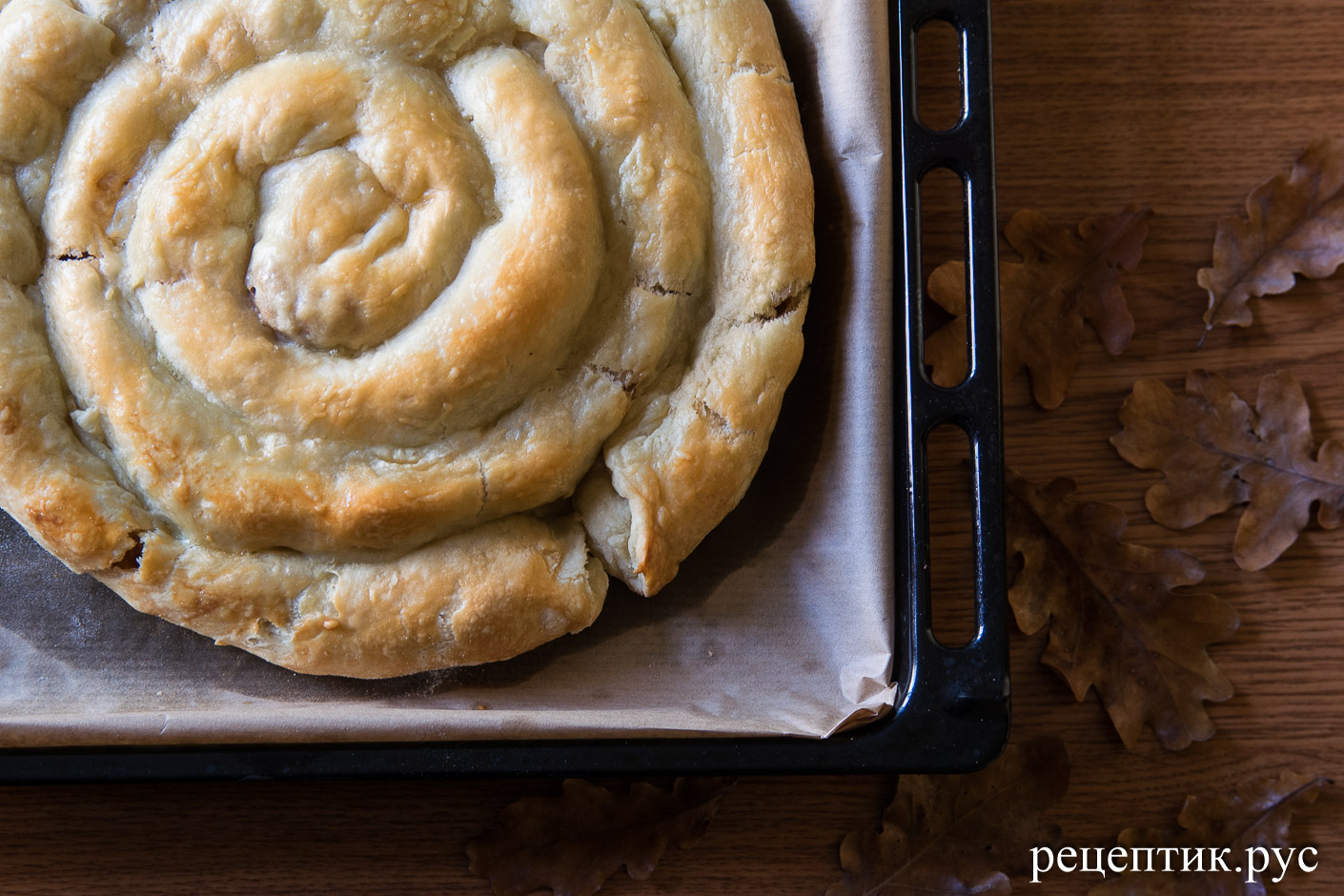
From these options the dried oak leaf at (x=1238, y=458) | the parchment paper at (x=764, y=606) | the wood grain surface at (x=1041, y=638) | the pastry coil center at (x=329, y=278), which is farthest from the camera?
the dried oak leaf at (x=1238, y=458)

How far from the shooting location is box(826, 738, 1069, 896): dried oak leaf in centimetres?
192

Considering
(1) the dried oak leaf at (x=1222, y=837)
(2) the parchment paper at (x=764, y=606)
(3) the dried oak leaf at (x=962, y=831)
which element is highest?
(2) the parchment paper at (x=764, y=606)

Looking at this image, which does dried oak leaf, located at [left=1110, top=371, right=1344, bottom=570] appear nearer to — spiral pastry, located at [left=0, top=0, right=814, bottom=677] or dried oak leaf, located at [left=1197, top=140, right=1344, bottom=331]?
dried oak leaf, located at [left=1197, top=140, right=1344, bottom=331]

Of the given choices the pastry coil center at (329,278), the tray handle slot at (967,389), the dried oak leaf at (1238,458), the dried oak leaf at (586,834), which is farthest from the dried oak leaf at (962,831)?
the pastry coil center at (329,278)

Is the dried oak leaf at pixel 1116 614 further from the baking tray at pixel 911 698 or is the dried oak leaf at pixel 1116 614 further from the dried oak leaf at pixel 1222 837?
the baking tray at pixel 911 698

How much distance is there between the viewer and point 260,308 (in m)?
1.54

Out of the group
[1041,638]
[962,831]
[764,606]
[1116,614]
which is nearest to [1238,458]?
[1116,614]

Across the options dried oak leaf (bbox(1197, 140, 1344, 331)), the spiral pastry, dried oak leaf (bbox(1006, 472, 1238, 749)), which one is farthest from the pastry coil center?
dried oak leaf (bbox(1197, 140, 1344, 331))

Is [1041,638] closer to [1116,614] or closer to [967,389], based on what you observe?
[1116,614]

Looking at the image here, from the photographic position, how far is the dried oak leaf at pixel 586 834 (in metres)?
1.88

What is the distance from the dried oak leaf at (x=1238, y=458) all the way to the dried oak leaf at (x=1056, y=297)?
0.15 meters

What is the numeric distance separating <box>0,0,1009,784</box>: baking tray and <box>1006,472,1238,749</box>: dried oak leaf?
1.38 feet

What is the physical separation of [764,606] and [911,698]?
1.06 feet

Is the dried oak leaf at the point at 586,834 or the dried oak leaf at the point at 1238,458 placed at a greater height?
the dried oak leaf at the point at 1238,458
